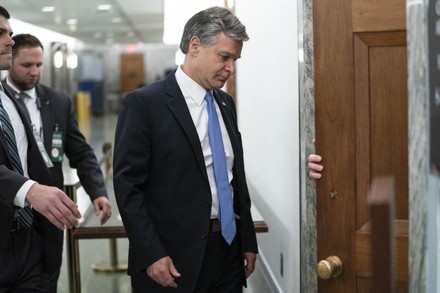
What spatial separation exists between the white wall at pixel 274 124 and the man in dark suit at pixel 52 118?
1.02 meters

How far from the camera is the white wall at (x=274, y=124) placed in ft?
10.5

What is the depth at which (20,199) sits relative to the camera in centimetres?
207

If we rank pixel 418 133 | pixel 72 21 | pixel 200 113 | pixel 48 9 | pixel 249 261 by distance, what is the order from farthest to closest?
1. pixel 72 21
2. pixel 48 9
3. pixel 249 261
4. pixel 200 113
5. pixel 418 133

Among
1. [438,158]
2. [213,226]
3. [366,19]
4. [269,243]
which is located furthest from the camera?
[269,243]

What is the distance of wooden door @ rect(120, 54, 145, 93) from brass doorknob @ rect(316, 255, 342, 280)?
31.1 metres

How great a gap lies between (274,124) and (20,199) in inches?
75.6

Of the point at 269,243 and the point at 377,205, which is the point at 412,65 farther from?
the point at 269,243

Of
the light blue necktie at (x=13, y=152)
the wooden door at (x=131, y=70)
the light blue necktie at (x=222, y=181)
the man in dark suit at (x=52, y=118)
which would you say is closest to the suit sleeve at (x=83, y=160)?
the man in dark suit at (x=52, y=118)

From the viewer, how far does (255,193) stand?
4.77 meters

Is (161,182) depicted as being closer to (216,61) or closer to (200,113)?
(200,113)

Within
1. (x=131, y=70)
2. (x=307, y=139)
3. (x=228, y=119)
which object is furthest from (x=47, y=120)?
(x=131, y=70)

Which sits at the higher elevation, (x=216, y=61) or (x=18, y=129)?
(x=216, y=61)

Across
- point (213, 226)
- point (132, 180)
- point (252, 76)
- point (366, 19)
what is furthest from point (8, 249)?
point (252, 76)

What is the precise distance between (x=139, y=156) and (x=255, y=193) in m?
2.79
